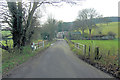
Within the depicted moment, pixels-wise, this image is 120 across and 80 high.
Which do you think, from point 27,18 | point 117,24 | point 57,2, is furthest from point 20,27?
point 117,24

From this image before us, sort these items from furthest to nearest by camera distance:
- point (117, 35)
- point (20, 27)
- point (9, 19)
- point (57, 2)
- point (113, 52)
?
point (57, 2), point (20, 27), point (9, 19), point (113, 52), point (117, 35)

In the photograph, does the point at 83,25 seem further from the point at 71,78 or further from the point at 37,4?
the point at 37,4

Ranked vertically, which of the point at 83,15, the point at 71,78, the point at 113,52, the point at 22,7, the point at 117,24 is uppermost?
the point at 22,7

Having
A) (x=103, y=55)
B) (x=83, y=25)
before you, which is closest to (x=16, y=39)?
(x=83, y=25)

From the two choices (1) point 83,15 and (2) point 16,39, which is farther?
(2) point 16,39

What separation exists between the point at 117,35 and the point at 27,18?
11.1m

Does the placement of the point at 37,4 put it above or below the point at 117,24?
above

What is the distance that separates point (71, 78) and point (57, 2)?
33.3 feet

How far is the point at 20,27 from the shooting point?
12.0 meters

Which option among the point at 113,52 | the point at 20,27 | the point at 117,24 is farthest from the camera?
the point at 20,27

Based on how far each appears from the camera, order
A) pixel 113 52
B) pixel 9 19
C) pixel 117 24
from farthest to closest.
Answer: pixel 9 19
pixel 113 52
pixel 117 24

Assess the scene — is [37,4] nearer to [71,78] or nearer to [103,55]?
[103,55]

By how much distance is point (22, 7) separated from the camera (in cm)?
1180

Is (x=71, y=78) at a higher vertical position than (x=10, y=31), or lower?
lower
